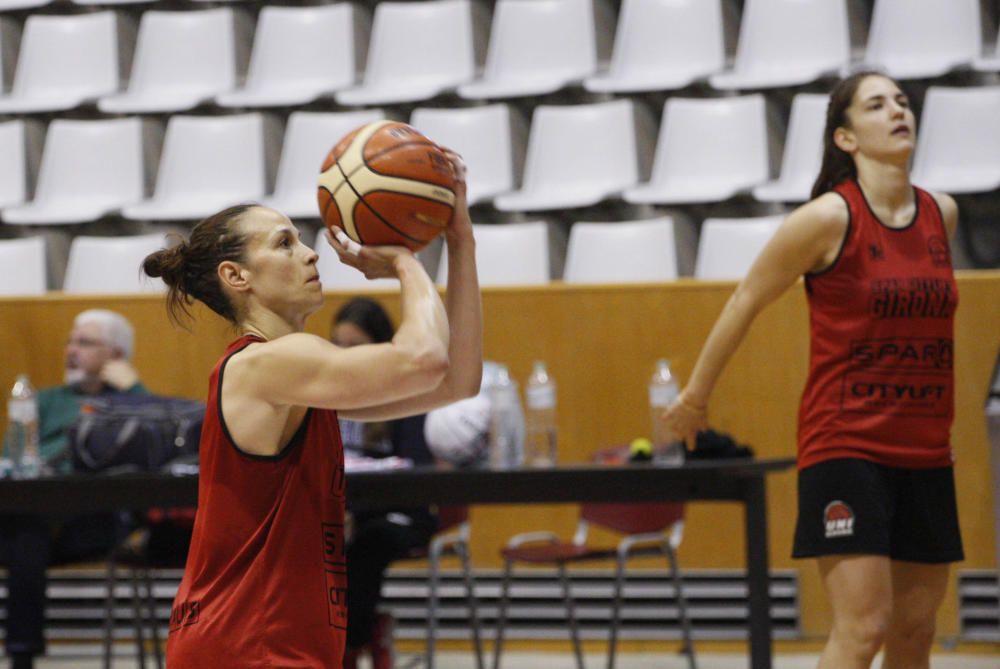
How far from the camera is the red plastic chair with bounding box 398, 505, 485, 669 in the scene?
474 centimetres

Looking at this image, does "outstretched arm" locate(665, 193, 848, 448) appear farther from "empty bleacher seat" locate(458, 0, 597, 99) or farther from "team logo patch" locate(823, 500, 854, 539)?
"empty bleacher seat" locate(458, 0, 597, 99)

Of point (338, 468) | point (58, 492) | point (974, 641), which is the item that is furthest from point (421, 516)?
point (338, 468)

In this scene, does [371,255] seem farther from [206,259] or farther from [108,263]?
[108,263]

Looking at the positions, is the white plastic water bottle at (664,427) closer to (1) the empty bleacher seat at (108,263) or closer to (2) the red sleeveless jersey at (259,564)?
(2) the red sleeveless jersey at (259,564)

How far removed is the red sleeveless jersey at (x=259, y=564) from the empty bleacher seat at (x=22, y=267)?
5.22m

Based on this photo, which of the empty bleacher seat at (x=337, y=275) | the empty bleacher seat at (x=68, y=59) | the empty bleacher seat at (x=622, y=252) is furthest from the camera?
the empty bleacher seat at (x=68, y=59)

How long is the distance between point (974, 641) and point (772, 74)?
3.04 meters

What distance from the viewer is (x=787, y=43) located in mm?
6938

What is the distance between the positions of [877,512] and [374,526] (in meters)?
2.05

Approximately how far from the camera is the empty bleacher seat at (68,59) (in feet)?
26.2

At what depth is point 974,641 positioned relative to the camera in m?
5.11

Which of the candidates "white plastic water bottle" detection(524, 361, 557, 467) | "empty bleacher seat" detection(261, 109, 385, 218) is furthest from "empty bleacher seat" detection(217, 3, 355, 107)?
"white plastic water bottle" detection(524, 361, 557, 467)

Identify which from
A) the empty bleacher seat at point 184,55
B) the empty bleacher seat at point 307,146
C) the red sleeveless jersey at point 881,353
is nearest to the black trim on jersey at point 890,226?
the red sleeveless jersey at point 881,353

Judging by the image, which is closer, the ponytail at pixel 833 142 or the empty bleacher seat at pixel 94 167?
the ponytail at pixel 833 142
